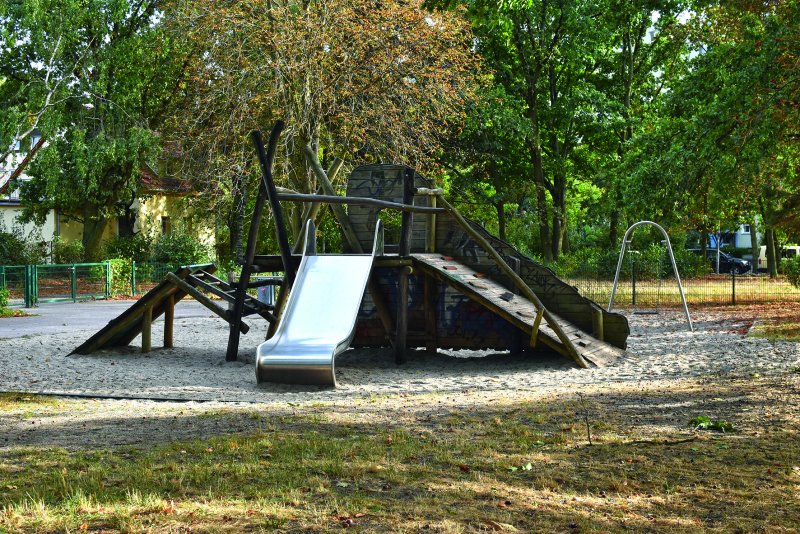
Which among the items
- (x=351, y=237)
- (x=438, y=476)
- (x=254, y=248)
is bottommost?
(x=438, y=476)

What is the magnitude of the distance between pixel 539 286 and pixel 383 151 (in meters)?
12.1

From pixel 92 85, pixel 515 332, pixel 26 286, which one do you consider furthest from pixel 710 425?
pixel 92 85

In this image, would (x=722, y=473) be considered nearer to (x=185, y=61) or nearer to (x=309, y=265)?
(x=309, y=265)

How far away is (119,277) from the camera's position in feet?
93.8

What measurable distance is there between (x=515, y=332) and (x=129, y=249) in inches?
1020

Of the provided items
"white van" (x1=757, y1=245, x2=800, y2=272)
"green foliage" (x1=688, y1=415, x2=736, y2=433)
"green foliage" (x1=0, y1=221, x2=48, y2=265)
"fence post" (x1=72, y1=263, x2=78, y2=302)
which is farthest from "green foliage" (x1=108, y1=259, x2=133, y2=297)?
"white van" (x1=757, y1=245, x2=800, y2=272)

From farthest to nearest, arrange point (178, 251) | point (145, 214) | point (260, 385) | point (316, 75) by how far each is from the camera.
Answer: point (145, 214)
point (178, 251)
point (316, 75)
point (260, 385)

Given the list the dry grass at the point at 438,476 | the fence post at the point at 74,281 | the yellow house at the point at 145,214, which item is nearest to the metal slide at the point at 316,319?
the dry grass at the point at 438,476

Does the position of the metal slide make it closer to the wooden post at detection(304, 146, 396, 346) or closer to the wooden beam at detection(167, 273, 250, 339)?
the wooden post at detection(304, 146, 396, 346)

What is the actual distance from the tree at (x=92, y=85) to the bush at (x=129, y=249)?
1.11 meters

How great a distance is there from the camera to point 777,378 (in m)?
8.75

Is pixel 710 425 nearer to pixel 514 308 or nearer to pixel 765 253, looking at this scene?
pixel 514 308

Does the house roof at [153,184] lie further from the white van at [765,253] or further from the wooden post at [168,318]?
the white van at [765,253]

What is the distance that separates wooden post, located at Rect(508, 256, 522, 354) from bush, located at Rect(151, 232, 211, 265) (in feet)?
72.2
